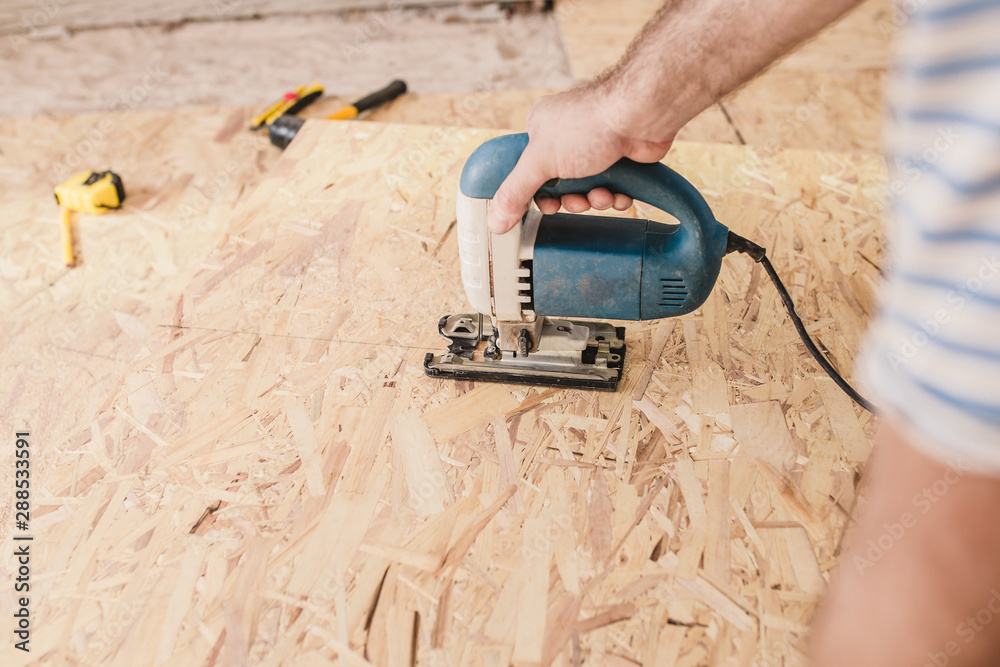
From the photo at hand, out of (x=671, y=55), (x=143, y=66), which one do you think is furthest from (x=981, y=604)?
(x=143, y=66)

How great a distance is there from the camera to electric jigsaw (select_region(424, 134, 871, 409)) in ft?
3.93

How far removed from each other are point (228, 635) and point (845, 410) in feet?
3.67

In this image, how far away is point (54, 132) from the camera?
2924 millimetres

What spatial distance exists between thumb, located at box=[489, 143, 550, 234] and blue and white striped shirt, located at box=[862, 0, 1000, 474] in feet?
2.07

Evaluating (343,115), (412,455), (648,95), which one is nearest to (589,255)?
(648,95)

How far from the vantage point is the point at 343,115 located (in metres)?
2.74

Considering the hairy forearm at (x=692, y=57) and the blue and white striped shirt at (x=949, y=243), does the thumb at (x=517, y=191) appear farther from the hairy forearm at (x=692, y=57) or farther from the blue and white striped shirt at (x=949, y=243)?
the blue and white striped shirt at (x=949, y=243)

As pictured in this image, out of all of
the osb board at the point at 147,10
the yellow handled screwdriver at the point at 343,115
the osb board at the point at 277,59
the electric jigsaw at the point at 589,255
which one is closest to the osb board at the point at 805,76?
the osb board at the point at 277,59

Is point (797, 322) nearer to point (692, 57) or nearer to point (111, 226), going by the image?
point (692, 57)

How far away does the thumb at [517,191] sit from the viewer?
116 cm

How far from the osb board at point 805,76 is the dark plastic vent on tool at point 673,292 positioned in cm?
149

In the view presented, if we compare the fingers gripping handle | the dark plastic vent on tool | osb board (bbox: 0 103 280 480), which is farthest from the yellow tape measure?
the dark plastic vent on tool

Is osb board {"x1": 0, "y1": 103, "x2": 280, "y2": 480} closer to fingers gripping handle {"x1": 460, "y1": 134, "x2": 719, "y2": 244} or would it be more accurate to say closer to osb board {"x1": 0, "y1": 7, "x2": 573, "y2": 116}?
osb board {"x1": 0, "y1": 7, "x2": 573, "y2": 116}

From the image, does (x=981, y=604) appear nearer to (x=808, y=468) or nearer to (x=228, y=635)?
(x=808, y=468)
